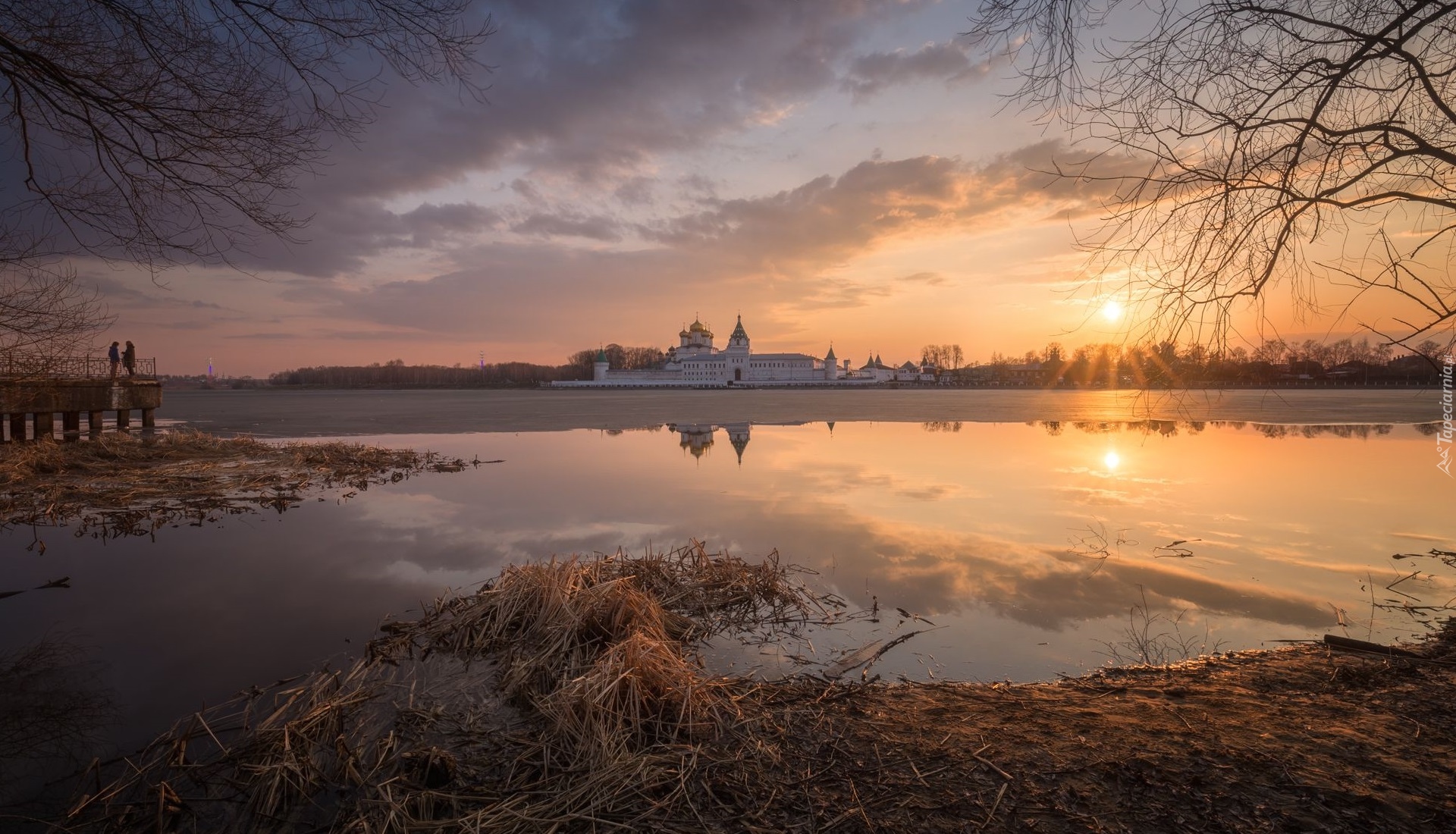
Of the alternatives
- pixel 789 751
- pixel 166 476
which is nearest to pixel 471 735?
pixel 789 751

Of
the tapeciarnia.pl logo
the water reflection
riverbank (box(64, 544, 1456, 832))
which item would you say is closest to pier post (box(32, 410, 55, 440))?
the water reflection

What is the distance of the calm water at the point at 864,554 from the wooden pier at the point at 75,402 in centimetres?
820

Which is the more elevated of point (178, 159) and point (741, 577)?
point (178, 159)

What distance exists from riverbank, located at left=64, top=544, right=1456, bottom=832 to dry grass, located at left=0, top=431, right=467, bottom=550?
6980 mm

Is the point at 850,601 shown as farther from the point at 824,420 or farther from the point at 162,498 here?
the point at 824,420

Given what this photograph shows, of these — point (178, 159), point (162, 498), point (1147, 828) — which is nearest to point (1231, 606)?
point (1147, 828)

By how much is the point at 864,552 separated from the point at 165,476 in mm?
13292

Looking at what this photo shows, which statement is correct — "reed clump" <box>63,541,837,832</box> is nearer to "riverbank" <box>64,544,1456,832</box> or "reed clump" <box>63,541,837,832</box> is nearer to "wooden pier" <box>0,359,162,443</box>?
"riverbank" <box>64,544,1456,832</box>

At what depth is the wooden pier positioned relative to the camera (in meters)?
14.2

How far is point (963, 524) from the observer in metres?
8.26

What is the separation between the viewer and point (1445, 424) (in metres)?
8.57

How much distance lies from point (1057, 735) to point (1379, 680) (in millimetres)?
2338

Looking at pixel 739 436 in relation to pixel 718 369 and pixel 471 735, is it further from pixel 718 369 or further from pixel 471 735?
pixel 718 369

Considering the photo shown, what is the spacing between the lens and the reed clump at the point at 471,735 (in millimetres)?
2717
